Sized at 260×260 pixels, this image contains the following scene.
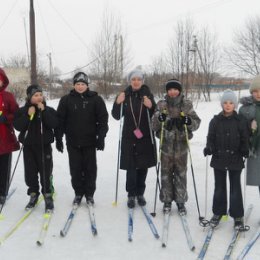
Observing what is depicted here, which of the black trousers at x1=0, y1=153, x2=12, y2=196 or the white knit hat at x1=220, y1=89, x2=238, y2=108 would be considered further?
the black trousers at x1=0, y1=153, x2=12, y2=196

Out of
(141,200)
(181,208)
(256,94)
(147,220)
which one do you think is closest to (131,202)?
(141,200)

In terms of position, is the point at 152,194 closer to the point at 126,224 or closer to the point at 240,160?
the point at 126,224

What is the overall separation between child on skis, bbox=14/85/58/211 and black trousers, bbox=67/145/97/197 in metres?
0.29

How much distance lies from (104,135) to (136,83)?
30.0 inches

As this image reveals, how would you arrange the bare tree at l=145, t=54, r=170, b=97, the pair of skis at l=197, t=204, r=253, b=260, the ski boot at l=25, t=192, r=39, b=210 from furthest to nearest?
the bare tree at l=145, t=54, r=170, b=97 < the ski boot at l=25, t=192, r=39, b=210 < the pair of skis at l=197, t=204, r=253, b=260

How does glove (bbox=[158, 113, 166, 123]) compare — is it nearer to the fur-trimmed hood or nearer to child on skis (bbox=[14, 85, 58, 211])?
the fur-trimmed hood

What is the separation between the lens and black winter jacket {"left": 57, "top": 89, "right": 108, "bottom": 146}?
4.14 metres

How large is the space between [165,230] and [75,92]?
197 centimetres

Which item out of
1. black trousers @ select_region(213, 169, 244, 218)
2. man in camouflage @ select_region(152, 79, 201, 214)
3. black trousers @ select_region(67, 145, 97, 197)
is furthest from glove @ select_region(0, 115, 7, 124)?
black trousers @ select_region(213, 169, 244, 218)

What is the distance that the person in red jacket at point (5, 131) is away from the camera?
4230mm

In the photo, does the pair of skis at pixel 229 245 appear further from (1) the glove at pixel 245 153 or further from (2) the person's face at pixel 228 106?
(2) the person's face at pixel 228 106

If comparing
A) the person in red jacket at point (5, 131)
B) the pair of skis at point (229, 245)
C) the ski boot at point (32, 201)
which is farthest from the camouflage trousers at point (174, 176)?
the person in red jacket at point (5, 131)

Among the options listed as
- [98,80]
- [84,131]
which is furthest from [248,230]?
[98,80]

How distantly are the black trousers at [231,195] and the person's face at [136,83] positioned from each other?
1.40m
